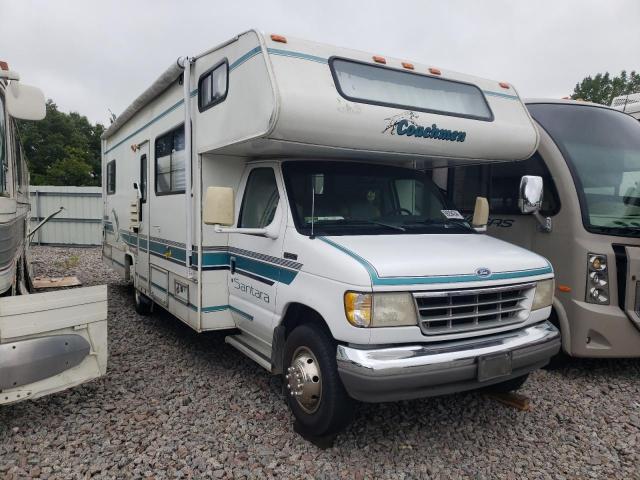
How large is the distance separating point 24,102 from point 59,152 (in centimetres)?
3729

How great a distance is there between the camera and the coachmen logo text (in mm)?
3766

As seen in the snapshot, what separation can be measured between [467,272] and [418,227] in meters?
0.86

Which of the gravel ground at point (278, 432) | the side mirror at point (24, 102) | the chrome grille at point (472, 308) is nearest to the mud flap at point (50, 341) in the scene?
the gravel ground at point (278, 432)

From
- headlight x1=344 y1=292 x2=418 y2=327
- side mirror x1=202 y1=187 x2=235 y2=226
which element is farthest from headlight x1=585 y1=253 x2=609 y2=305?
side mirror x1=202 y1=187 x2=235 y2=226

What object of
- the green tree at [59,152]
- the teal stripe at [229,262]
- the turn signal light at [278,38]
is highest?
→ the green tree at [59,152]

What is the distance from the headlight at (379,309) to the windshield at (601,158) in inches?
104

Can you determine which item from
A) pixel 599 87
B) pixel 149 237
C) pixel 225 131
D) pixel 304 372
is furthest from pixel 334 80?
pixel 599 87

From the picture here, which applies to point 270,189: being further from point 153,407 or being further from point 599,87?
point 599,87

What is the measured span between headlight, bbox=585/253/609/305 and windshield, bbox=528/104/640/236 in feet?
0.94

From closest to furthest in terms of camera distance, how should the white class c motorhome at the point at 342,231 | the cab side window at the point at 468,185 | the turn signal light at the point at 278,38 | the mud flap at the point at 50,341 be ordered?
the white class c motorhome at the point at 342,231, the mud flap at the point at 50,341, the turn signal light at the point at 278,38, the cab side window at the point at 468,185

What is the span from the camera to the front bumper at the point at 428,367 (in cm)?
294

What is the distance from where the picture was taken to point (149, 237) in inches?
239

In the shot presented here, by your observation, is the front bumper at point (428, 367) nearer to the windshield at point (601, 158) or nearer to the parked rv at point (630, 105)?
the windshield at point (601, 158)

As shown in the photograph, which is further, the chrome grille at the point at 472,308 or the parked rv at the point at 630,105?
the parked rv at the point at 630,105
